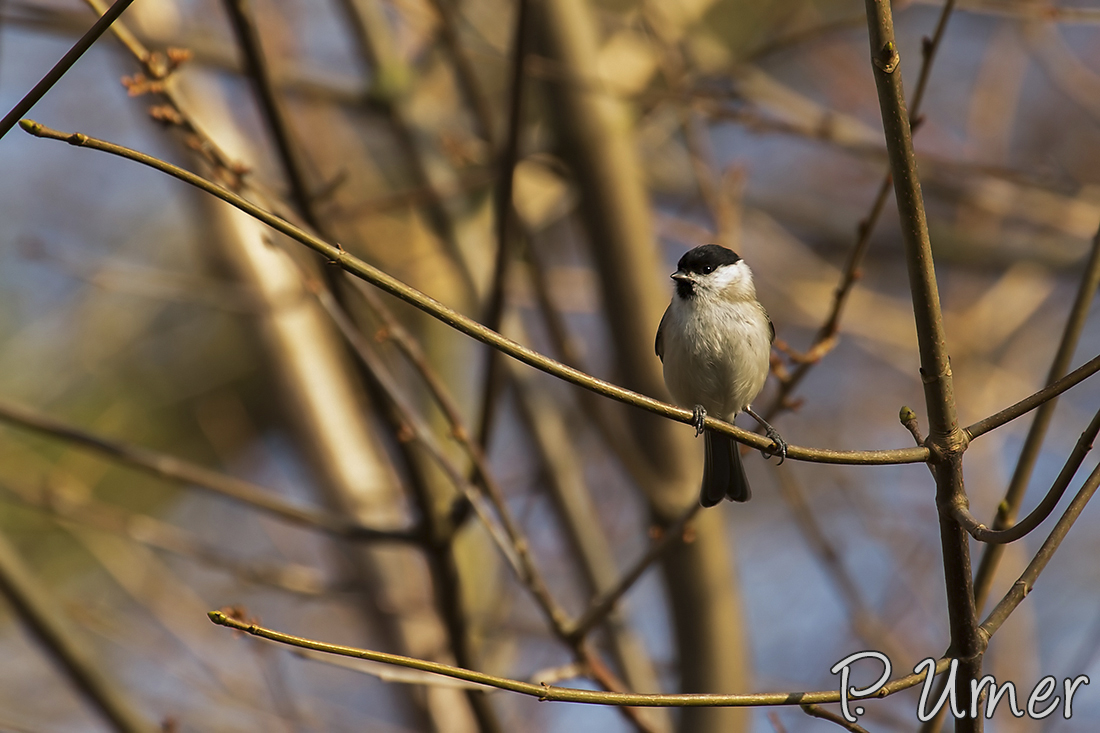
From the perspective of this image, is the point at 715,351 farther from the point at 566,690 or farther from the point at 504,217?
the point at 566,690

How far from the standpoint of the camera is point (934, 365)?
1.73 metres

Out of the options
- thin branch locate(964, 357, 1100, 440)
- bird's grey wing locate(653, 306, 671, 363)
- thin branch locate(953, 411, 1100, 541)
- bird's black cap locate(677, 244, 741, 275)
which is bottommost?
thin branch locate(953, 411, 1100, 541)

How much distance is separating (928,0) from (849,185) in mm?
4260

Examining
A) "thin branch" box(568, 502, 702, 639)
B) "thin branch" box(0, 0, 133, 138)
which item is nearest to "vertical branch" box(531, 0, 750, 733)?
"thin branch" box(568, 502, 702, 639)

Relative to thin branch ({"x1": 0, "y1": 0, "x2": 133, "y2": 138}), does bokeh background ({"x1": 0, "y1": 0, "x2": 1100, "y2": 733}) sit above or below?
above

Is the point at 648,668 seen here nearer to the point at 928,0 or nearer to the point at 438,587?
the point at 438,587

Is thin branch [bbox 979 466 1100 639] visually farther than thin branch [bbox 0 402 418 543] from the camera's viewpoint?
No

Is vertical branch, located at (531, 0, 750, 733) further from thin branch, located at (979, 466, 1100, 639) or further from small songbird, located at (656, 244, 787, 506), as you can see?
thin branch, located at (979, 466, 1100, 639)

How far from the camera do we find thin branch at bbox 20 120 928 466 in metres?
1.40

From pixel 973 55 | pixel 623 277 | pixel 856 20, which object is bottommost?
pixel 623 277

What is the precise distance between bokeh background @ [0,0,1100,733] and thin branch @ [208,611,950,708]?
2.85ft

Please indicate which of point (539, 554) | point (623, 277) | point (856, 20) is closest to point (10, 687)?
point (539, 554)

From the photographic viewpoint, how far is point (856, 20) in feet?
11.0

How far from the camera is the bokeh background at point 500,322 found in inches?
136
